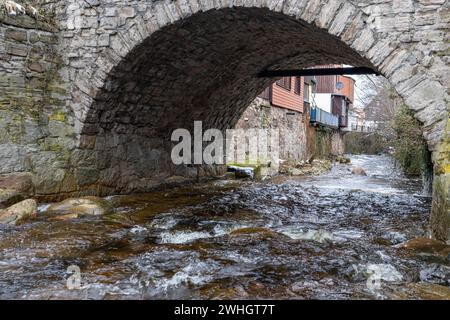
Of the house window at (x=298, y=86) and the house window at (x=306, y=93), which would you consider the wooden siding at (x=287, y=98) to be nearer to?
the house window at (x=298, y=86)

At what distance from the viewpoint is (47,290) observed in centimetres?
292

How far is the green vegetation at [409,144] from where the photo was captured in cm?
921

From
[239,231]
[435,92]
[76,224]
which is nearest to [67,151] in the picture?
[76,224]

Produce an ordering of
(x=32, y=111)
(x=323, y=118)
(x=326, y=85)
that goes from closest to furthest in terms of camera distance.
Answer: (x=32, y=111) < (x=323, y=118) < (x=326, y=85)

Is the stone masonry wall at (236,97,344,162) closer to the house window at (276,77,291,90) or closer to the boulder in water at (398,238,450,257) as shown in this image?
the house window at (276,77,291,90)

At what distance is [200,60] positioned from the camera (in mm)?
7141

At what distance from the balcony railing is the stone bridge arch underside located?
42.4 feet

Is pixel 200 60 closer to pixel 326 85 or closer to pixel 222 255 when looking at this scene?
pixel 222 255

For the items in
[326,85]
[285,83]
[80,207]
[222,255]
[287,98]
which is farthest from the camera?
[326,85]

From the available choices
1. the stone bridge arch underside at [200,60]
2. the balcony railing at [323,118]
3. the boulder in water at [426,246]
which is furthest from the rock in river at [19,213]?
the balcony railing at [323,118]

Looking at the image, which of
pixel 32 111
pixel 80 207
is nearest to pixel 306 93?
pixel 32 111

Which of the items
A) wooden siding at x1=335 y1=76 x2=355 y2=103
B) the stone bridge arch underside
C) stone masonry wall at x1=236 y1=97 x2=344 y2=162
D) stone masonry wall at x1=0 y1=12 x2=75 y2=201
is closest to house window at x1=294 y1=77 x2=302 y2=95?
stone masonry wall at x1=236 y1=97 x2=344 y2=162

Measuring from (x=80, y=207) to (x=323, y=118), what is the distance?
19892 millimetres
